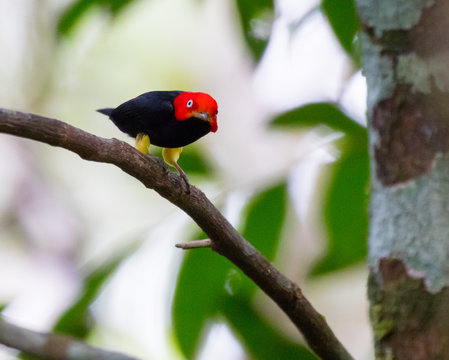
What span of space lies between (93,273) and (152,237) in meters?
0.22

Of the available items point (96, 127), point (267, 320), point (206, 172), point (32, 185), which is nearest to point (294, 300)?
point (267, 320)

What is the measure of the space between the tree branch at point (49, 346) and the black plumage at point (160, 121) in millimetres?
665

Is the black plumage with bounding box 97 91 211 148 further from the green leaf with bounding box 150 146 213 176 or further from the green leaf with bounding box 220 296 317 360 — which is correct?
the green leaf with bounding box 220 296 317 360

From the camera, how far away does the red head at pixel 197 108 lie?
6.39ft

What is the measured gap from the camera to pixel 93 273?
83.4 inches

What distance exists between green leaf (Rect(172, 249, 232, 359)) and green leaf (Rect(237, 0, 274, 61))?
0.81 metres

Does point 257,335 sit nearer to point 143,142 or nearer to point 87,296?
point 87,296

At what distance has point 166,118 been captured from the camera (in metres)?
2.04

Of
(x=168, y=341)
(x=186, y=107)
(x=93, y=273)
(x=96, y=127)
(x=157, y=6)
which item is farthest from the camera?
(x=157, y=6)

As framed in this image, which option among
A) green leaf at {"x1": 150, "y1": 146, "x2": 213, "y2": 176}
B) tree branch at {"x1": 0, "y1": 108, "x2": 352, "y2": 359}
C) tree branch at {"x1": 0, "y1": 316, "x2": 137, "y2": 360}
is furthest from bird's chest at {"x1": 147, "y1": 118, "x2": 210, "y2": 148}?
tree branch at {"x1": 0, "y1": 316, "x2": 137, "y2": 360}

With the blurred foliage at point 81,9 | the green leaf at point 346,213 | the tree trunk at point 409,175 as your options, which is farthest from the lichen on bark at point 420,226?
the blurred foliage at point 81,9

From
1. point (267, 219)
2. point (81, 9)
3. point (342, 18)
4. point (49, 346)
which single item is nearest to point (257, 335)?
point (267, 219)

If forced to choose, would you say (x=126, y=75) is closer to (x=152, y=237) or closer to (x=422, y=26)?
(x=152, y=237)

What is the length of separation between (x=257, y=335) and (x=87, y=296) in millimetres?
560
